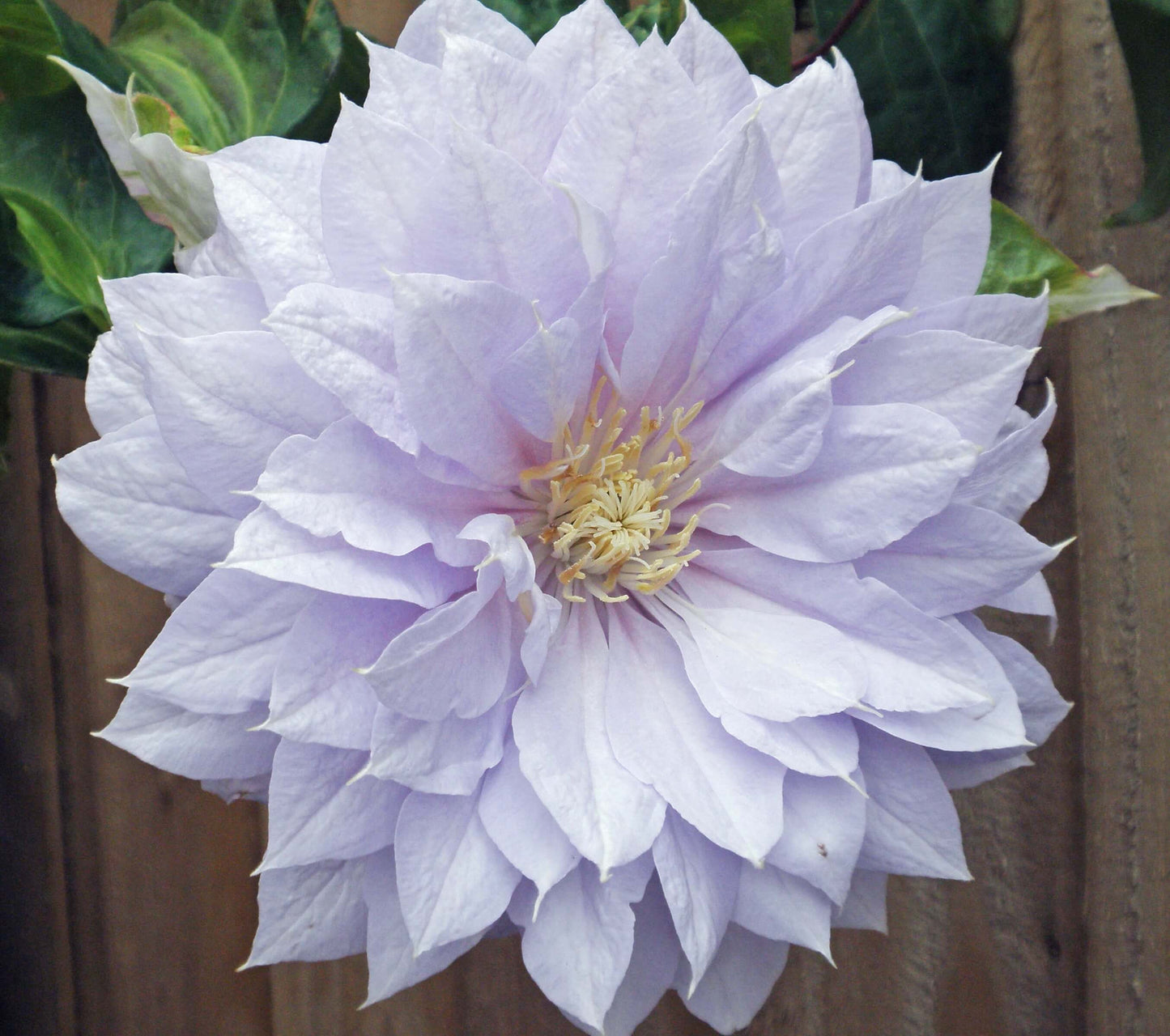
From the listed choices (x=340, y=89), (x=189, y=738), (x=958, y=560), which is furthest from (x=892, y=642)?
(x=340, y=89)

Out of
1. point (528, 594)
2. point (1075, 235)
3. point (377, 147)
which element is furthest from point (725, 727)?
point (1075, 235)

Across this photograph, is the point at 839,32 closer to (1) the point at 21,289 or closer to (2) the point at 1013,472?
(2) the point at 1013,472

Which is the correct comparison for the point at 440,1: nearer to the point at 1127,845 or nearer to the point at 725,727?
the point at 725,727

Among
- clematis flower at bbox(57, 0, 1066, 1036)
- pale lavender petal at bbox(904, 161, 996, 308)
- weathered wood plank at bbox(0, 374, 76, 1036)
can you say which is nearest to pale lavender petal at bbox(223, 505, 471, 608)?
clematis flower at bbox(57, 0, 1066, 1036)

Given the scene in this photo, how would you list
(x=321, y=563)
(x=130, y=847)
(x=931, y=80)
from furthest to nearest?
(x=130, y=847) → (x=931, y=80) → (x=321, y=563)

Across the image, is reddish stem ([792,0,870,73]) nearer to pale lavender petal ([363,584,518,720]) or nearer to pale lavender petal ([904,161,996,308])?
pale lavender petal ([904,161,996,308])

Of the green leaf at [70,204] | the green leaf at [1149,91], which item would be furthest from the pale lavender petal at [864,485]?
the green leaf at [70,204]
